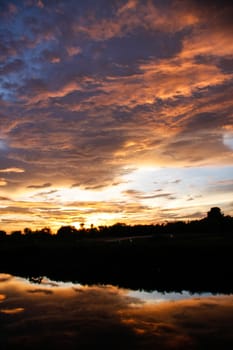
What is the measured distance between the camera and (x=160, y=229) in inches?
4887

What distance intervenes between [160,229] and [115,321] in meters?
108

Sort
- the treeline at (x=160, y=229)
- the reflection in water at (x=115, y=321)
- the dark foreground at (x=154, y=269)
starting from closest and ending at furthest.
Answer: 1. the reflection in water at (x=115, y=321)
2. the dark foreground at (x=154, y=269)
3. the treeline at (x=160, y=229)

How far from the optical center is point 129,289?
28.2m

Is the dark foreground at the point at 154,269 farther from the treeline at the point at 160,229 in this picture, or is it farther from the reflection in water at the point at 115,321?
the treeline at the point at 160,229

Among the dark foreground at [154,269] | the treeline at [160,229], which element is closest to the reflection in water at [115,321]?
the dark foreground at [154,269]

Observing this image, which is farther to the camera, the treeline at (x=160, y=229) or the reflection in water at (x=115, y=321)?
the treeline at (x=160, y=229)

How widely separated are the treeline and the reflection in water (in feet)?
191

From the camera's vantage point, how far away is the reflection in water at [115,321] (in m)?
15.0

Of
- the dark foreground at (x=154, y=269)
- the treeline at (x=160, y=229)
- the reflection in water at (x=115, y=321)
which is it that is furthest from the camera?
the treeline at (x=160, y=229)

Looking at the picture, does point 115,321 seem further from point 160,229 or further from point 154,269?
point 160,229

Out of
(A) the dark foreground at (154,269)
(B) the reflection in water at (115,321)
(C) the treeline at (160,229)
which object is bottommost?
(B) the reflection in water at (115,321)

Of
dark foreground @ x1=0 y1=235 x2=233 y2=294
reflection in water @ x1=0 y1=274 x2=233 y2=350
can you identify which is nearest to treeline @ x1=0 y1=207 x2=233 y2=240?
dark foreground @ x1=0 y1=235 x2=233 y2=294

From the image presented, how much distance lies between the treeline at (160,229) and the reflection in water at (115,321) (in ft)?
191

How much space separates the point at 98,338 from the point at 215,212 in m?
112
